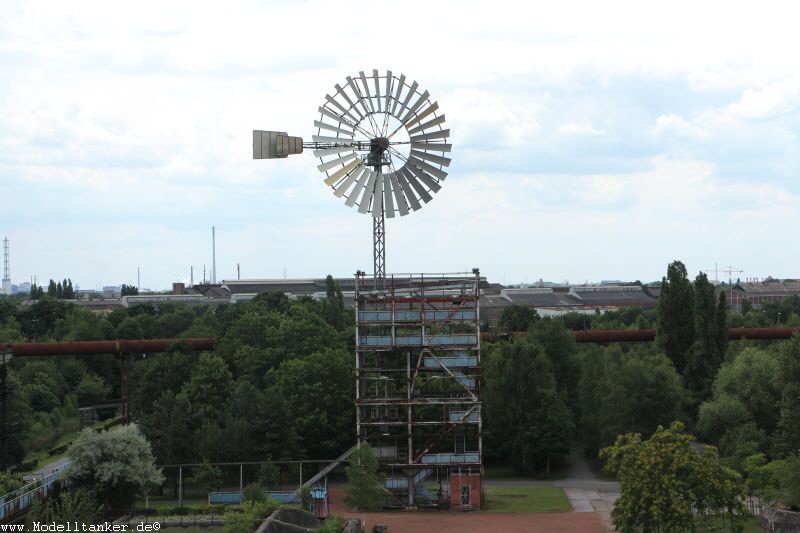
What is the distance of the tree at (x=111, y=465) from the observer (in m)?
63.4

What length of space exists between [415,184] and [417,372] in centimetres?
1204

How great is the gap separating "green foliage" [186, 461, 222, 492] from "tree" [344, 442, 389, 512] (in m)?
10.6

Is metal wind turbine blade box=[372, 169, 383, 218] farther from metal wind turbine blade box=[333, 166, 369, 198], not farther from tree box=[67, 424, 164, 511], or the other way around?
tree box=[67, 424, 164, 511]

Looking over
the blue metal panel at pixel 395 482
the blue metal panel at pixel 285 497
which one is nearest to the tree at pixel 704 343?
the blue metal panel at pixel 395 482

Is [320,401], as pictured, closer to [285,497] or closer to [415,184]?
[285,497]

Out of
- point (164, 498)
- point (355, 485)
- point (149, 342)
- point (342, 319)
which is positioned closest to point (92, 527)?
point (355, 485)

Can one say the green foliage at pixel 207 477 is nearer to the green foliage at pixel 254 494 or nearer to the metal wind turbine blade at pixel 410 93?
the green foliage at pixel 254 494

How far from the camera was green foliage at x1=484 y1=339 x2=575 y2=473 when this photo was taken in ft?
267

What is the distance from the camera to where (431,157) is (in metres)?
73.1

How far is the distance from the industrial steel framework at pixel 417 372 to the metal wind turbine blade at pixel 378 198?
4292mm

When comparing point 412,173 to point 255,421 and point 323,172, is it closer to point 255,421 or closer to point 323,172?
point 323,172

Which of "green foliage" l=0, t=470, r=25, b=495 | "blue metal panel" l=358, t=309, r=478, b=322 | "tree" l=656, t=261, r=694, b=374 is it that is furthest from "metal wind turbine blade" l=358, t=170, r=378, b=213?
"tree" l=656, t=261, r=694, b=374

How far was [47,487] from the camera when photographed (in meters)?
61.8

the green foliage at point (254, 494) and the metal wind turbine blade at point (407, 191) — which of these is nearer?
the green foliage at point (254, 494)
